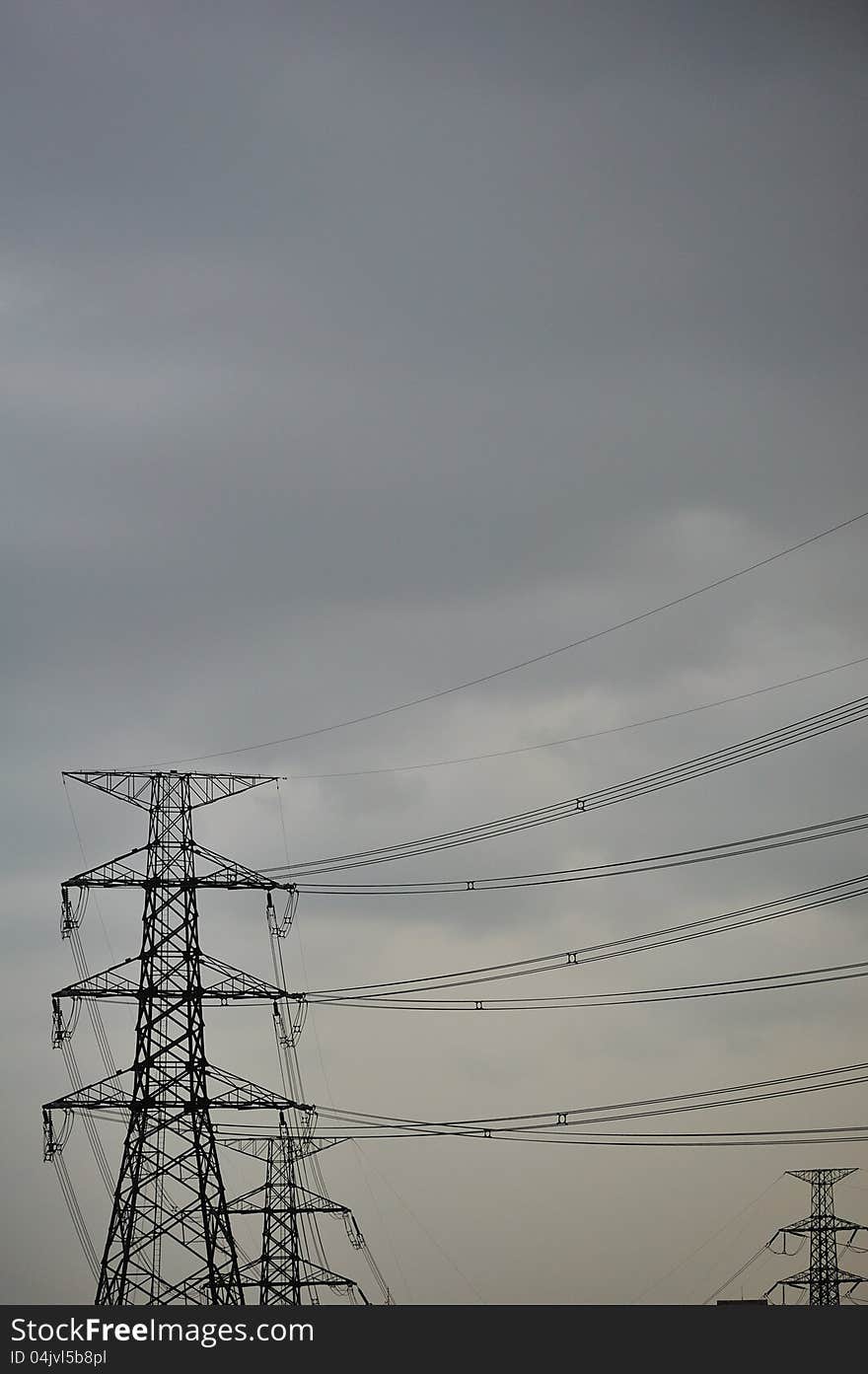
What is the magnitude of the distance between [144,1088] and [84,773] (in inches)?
312

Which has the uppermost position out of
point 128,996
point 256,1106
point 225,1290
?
point 128,996

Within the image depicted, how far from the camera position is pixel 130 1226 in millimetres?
34844

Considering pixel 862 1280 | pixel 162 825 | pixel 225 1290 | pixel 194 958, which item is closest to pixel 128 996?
pixel 194 958

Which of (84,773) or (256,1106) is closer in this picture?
(256,1106)

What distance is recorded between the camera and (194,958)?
38125mm
